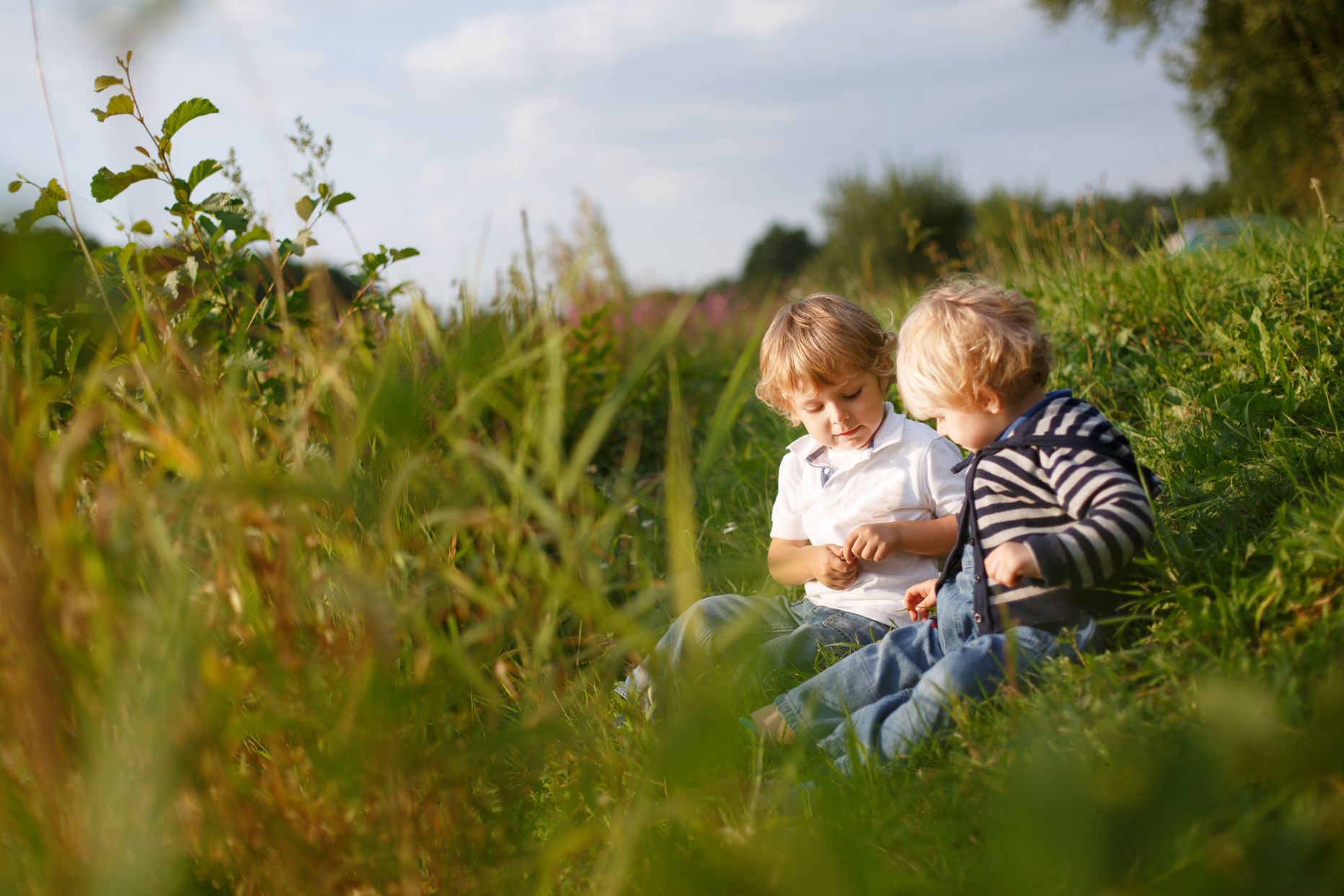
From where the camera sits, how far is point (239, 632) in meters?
1.29

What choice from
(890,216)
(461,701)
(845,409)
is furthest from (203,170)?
(890,216)

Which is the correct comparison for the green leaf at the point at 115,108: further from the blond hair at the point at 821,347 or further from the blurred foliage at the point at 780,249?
the blurred foliage at the point at 780,249

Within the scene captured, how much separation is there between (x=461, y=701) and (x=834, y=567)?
40.8 inches

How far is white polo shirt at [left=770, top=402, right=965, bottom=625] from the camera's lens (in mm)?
2332

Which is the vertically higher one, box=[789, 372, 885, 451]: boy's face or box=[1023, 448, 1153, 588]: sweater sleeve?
box=[789, 372, 885, 451]: boy's face

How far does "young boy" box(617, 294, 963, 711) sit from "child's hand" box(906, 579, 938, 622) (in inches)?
2.2

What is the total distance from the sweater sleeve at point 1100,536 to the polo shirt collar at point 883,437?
2.17 ft

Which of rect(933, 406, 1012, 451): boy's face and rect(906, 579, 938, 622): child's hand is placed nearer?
rect(933, 406, 1012, 451): boy's face

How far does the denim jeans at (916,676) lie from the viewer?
1728mm

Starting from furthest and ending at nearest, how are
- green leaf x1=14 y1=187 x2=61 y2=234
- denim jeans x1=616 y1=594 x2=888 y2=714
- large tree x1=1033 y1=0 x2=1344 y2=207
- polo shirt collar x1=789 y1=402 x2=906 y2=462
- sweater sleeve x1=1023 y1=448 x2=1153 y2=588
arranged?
large tree x1=1033 y1=0 x2=1344 y2=207
polo shirt collar x1=789 y1=402 x2=906 y2=462
denim jeans x1=616 y1=594 x2=888 y2=714
green leaf x1=14 y1=187 x2=61 y2=234
sweater sleeve x1=1023 y1=448 x2=1153 y2=588

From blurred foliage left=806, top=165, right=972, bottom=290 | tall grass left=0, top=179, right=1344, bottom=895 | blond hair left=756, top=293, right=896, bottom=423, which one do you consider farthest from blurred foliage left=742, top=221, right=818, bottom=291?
tall grass left=0, top=179, right=1344, bottom=895

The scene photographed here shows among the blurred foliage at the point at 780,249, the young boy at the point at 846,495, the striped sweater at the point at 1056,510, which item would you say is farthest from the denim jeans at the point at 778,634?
the blurred foliage at the point at 780,249

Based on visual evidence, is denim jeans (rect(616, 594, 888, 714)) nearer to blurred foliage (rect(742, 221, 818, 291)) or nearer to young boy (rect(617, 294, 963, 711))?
young boy (rect(617, 294, 963, 711))

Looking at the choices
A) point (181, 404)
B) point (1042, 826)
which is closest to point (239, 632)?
point (181, 404)
